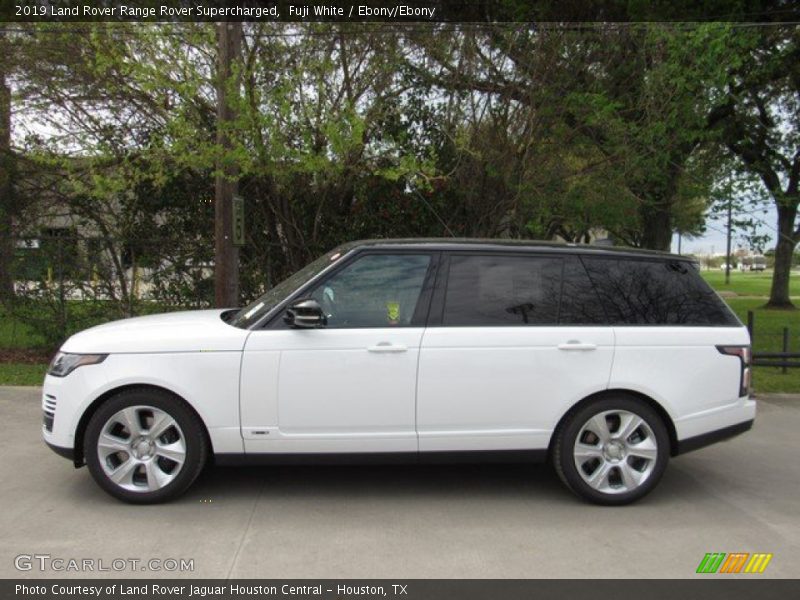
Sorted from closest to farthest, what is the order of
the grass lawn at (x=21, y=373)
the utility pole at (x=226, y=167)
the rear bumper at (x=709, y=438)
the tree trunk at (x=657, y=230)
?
the rear bumper at (x=709, y=438) < the utility pole at (x=226, y=167) < the grass lawn at (x=21, y=373) < the tree trunk at (x=657, y=230)

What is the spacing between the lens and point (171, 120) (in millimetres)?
8461

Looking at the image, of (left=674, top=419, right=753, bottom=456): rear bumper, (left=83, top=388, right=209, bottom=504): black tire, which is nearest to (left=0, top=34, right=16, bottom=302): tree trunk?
(left=83, top=388, right=209, bottom=504): black tire

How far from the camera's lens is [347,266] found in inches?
180

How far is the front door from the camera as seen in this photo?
14.3 feet

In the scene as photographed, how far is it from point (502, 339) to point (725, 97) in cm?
710

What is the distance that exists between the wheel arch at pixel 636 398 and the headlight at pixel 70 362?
3.07 meters

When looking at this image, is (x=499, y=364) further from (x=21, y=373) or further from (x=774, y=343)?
(x=774, y=343)

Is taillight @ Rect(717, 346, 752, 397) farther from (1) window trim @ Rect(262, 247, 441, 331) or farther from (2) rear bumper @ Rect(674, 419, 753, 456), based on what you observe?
(1) window trim @ Rect(262, 247, 441, 331)

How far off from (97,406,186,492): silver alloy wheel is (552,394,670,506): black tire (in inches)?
99.9

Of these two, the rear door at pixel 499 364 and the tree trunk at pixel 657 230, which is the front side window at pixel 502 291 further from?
the tree trunk at pixel 657 230

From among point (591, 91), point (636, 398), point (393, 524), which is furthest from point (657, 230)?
point (393, 524)

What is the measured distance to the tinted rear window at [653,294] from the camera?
467 centimetres

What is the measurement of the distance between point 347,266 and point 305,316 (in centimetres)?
51
